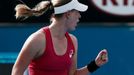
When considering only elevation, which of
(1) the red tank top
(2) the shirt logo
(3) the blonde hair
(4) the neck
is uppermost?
(2) the shirt logo

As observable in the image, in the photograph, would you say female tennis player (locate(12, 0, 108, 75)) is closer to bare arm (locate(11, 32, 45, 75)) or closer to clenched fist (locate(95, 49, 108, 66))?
bare arm (locate(11, 32, 45, 75))

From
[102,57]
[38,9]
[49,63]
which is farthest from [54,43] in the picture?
[102,57]

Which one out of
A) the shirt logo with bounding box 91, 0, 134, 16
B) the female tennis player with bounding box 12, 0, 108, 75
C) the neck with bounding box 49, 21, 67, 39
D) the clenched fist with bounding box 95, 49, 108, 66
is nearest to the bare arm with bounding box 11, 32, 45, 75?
the female tennis player with bounding box 12, 0, 108, 75

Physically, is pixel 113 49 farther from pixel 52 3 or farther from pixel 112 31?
pixel 52 3

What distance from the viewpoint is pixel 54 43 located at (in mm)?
3537

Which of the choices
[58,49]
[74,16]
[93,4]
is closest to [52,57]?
[58,49]

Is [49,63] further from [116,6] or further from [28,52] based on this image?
[116,6]

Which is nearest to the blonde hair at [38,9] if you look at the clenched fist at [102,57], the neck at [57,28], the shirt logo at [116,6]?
the neck at [57,28]

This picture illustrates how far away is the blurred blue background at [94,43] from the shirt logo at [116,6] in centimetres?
17

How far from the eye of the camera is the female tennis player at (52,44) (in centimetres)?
339

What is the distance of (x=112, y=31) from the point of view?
5273 mm

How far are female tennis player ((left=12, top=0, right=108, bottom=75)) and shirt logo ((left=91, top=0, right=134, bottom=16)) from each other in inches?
62.3

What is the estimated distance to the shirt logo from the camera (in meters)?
5.14

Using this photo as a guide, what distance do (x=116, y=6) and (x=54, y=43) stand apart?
5.87ft
